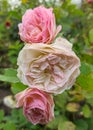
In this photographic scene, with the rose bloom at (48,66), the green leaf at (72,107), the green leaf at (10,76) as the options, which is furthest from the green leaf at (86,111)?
the rose bloom at (48,66)

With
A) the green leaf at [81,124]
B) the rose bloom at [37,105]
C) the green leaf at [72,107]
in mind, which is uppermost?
the rose bloom at [37,105]

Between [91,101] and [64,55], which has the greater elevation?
[64,55]

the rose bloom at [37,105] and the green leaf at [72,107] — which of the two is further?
the green leaf at [72,107]

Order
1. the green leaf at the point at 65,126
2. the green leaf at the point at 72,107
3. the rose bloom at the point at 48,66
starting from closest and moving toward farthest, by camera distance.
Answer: the rose bloom at the point at 48,66 → the green leaf at the point at 65,126 → the green leaf at the point at 72,107

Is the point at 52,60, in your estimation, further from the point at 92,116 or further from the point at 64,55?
the point at 92,116

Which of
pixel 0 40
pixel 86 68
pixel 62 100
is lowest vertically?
pixel 0 40

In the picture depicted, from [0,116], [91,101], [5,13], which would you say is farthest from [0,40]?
[91,101]

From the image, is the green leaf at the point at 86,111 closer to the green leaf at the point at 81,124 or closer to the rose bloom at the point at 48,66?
the green leaf at the point at 81,124
